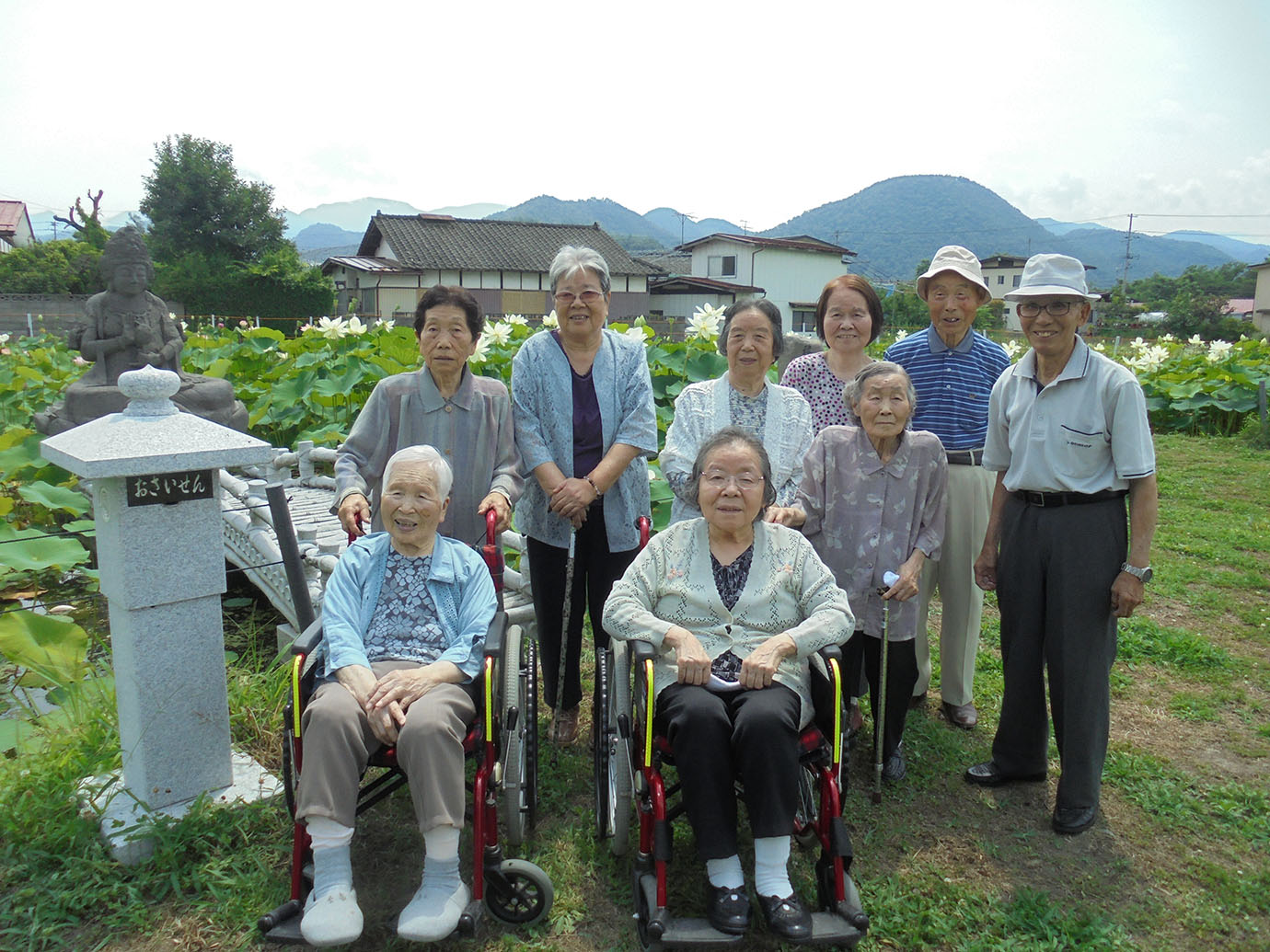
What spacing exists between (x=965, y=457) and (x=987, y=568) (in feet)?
1.55

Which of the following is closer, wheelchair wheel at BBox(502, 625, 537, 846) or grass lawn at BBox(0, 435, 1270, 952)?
grass lawn at BBox(0, 435, 1270, 952)

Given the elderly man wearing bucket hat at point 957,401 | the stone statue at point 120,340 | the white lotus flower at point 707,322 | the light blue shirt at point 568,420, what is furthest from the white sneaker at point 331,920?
the stone statue at point 120,340

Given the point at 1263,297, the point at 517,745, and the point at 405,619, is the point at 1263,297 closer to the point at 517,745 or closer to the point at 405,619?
the point at 517,745

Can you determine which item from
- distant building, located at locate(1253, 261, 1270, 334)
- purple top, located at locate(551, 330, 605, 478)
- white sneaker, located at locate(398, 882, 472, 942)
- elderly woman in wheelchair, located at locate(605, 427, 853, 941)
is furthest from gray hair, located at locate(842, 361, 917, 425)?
distant building, located at locate(1253, 261, 1270, 334)

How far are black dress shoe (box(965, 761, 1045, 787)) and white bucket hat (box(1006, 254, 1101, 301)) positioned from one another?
1742 mm

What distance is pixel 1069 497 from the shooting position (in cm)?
278

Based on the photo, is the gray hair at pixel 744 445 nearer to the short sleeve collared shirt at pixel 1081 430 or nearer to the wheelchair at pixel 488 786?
the wheelchair at pixel 488 786

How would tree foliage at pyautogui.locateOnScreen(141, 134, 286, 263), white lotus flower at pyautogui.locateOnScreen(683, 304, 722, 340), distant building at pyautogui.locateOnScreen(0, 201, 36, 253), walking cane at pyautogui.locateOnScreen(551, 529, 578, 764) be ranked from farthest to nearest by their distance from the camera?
1. distant building at pyautogui.locateOnScreen(0, 201, 36, 253)
2. tree foliage at pyautogui.locateOnScreen(141, 134, 286, 263)
3. white lotus flower at pyautogui.locateOnScreen(683, 304, 722, 340)
4. walking cane at pyautogui.locateOnScreen(551, 529, 578, 764)

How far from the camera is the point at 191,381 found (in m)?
7.22

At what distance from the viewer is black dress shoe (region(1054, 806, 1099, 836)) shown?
9.30 ft

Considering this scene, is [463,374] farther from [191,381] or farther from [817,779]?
[191,381]

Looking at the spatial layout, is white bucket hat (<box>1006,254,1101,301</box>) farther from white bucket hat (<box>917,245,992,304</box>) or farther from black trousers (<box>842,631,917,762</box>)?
black trousers (<box>842,631,917,762</box>)

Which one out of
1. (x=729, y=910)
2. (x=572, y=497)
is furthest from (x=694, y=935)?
(x=572, y=497)

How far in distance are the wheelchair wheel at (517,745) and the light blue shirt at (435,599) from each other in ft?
0.39
